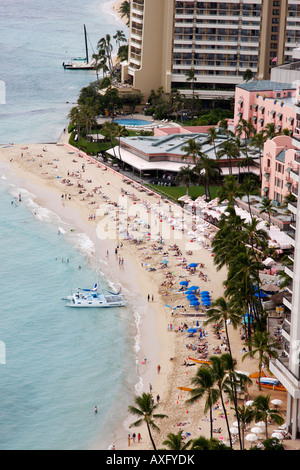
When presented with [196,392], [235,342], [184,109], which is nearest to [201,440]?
[196,392]

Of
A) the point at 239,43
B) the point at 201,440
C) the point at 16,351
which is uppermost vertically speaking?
the point at 239,43

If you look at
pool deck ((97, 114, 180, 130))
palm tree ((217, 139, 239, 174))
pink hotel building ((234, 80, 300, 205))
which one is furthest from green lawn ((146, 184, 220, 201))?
pool deck ((97, 114, 180, 130))

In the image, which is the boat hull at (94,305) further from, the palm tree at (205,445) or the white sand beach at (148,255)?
the palm tree at (205,445)

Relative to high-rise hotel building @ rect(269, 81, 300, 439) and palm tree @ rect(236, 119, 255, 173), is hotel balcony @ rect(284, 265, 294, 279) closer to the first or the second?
high-rise hotel building @ rect(269, 81, 300, 439)

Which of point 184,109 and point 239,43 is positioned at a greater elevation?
point 239,43

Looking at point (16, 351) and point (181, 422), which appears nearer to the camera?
point (181, 422)

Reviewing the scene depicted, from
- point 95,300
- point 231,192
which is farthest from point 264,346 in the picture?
point 231,192

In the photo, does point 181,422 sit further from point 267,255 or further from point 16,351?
point 267,255
